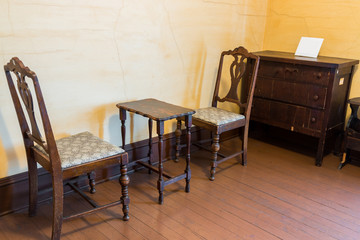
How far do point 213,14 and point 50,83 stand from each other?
1.64 m

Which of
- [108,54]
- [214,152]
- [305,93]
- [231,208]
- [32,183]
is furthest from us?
[305,93]

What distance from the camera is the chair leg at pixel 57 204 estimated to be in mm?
1735

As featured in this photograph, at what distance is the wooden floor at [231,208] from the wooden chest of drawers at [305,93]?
39cm

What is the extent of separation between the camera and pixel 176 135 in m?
2.86

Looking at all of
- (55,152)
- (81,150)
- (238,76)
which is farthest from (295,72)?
(55,152)

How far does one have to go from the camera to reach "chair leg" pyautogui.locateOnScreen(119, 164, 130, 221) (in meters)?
2.02

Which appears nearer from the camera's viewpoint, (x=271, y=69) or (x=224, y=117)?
(x=224, y=117)

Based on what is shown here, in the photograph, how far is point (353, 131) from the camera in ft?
9.41

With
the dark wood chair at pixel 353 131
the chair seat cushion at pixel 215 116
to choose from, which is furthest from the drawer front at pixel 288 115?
the chair seat cushion at pixel 215 116

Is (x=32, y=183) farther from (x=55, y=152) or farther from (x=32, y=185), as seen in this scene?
(x=55, y=152)

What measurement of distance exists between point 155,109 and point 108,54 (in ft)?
1.78

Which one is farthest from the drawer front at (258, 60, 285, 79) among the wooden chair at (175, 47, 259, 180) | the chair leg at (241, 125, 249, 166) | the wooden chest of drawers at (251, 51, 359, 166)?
the chair leg at (241, 125, 249, 166)

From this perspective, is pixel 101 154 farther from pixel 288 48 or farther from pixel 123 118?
pixel 288 48

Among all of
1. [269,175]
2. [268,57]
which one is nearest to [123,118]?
[269,175]
